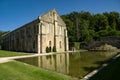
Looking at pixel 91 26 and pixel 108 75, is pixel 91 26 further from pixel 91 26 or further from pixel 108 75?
pixel 108 75

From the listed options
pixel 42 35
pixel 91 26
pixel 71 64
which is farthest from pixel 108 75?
pixel 91 26

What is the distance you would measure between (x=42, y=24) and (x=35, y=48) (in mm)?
5317

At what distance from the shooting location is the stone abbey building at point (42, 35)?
34.6 m

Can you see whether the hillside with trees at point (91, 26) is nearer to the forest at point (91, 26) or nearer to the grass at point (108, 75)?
the forest at point (91, 26)

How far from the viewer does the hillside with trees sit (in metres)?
55.5

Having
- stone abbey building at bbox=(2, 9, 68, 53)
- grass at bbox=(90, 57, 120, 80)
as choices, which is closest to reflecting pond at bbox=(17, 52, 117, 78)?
grass at bbox=(90, 57, 120, 80)

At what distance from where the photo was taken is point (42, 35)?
3444 cm

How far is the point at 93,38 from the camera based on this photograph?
188 ft

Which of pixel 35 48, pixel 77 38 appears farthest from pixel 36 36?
pixel 77 38

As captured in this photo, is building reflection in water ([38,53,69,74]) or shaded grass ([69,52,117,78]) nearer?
shaded grass ([69,52,117,78])

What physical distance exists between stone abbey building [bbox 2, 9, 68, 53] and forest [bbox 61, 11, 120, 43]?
1417 cm

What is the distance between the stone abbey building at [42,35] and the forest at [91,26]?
558 inches

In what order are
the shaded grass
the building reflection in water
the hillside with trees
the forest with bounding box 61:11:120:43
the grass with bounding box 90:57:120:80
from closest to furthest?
the grass with bounding box 90:57:120:80 → the shaded grass → the building reflection in water → the hillside with trees → the forest with bounding box 61:11:120:43

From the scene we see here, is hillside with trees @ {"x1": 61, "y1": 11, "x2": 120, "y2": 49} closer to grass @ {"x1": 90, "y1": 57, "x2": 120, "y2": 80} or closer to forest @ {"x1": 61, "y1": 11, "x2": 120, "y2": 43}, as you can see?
forest @ {"x1": 61, "y1": 11, "x2": 120, "y2": 43}
